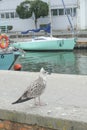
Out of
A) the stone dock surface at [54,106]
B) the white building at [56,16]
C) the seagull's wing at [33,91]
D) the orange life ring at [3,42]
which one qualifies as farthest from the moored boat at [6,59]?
the white building at [56,16]

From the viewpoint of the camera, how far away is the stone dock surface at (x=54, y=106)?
20.9 feet

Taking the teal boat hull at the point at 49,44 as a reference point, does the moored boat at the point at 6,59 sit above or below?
above

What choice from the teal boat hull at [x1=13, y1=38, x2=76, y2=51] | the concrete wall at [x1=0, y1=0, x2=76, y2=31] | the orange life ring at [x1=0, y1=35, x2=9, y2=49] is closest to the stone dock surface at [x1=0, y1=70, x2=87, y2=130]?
the orange life ring at [x1=0, y1=35, x2=9, y2=49]

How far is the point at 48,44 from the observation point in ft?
140

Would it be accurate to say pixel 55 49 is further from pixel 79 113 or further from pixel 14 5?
pixel 79 113

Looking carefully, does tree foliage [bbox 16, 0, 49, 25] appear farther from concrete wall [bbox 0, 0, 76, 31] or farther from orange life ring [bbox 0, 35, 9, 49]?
orange life ring [bbox 0, 35, 9, 49]

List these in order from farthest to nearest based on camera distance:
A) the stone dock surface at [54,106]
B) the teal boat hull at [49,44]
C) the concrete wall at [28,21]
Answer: the concrete wall at [28,21] < the teal boat hull at [49,44] < the stone dock surface at [54,106]

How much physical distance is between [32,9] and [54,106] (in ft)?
174

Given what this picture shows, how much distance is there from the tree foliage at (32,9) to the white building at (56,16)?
2.64 meters

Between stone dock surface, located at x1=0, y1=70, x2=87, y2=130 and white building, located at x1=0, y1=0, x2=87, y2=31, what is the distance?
48.6 meters

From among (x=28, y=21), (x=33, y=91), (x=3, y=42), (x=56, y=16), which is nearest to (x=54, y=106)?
(x=33, y=91)

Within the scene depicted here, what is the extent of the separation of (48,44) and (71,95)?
113 feet

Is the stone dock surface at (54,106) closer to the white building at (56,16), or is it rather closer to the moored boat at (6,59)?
the moored boat at (6,59)

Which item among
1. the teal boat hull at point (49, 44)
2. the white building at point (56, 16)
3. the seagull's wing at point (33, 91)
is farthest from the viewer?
the white building at point (56, 16)
